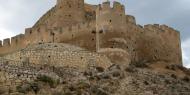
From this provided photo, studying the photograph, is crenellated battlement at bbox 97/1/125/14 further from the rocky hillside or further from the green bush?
the green bush

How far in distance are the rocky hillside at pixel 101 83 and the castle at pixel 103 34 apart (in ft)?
12.8

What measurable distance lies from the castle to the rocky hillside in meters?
3.92

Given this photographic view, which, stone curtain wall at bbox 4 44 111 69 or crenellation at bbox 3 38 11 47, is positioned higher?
crenellation at bbox 3 38 11 47

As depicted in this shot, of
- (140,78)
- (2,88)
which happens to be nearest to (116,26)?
(140,78)

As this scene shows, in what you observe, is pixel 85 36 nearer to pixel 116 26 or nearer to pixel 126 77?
pixel 116 26

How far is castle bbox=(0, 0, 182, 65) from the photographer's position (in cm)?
3675

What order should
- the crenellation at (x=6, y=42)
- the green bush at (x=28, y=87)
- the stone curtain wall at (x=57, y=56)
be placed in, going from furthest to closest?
the crenellation at (x=6, y=42) → the stone curtain wall at (x=57, y=56) → the green bush at (x=28, y=87)

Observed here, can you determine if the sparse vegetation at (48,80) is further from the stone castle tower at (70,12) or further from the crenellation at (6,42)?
the crenellation at (6,42)

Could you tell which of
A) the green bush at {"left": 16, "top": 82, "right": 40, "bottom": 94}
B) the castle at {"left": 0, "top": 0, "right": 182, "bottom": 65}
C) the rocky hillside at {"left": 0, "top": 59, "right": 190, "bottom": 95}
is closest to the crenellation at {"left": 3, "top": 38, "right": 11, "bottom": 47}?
the castle at {"left": 0, "top": 0, "right": 182, "bottom": 65}

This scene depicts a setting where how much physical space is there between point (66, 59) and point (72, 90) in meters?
4.75

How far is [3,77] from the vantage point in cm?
2420

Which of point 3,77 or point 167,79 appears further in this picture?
point 167,79

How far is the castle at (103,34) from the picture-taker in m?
36.8

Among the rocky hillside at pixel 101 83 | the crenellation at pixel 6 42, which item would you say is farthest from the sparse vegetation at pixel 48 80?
the crenellation at pixel 6 42
